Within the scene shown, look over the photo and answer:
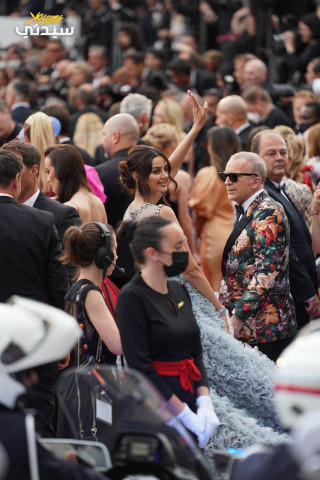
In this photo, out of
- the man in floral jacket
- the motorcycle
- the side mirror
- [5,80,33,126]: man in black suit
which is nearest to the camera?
the motorcycle

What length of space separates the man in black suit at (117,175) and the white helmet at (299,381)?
3442 mm

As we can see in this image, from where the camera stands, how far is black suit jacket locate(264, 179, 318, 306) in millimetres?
6195

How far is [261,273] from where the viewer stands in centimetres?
567

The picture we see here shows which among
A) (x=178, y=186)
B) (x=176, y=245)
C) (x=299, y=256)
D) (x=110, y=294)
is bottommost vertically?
(x=299, y=256)

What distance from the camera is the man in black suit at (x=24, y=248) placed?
5.04 metres

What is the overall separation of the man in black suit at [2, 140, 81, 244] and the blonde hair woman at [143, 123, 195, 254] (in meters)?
1.88

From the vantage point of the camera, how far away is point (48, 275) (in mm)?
5180

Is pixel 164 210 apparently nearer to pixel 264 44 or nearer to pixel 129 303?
pixel 129 303

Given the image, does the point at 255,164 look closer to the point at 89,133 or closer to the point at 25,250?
the point at 25,250

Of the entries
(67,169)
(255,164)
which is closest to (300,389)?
(255,164)

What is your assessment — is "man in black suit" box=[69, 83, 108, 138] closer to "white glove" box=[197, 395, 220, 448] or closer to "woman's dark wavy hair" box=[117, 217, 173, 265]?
"woman's dark wavy hair" box=[117, 217, 173, 265]

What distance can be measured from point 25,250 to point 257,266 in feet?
4.68

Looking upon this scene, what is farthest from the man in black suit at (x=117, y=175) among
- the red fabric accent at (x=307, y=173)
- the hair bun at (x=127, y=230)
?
the hair bun at (x=127, y=230)

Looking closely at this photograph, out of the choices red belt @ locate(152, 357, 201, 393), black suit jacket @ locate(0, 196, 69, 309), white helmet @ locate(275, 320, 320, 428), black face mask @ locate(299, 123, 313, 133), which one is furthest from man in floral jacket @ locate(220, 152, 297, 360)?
black face mask @ locate(299, 123, 313, 133)
